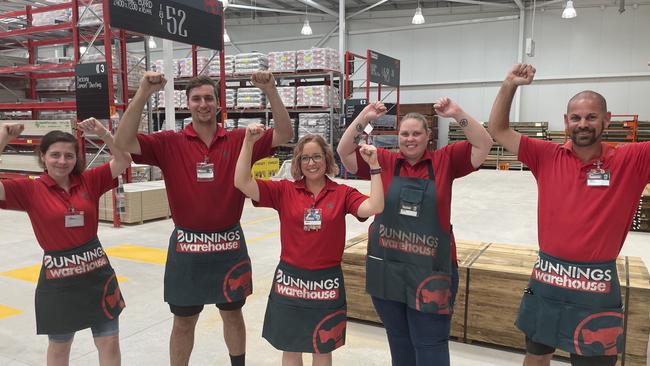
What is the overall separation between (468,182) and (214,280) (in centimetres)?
1270

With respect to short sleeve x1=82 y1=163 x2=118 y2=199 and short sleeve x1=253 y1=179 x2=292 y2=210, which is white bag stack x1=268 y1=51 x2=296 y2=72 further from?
short sleeve x1=253 y1=179 x2=292 y2=210

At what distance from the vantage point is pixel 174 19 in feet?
23.9

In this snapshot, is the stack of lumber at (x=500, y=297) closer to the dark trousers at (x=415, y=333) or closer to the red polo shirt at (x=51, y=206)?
the dark trousers at (x=415, y=333)

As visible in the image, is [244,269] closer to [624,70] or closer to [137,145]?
[137,145]

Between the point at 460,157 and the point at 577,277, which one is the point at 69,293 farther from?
the point at 577,277

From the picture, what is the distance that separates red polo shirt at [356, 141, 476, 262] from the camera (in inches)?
95.7

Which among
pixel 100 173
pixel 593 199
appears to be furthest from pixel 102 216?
pixel 593 199

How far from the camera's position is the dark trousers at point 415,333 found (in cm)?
239

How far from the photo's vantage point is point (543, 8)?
1906cm

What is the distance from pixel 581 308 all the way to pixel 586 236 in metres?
0.33

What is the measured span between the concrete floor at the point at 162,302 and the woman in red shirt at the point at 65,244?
41.7 inches

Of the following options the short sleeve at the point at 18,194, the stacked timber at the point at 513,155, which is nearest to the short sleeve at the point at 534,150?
the short sleeve at the point at 18,194

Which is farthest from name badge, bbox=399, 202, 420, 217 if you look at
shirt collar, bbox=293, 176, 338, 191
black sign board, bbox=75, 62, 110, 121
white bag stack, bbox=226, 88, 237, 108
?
white bag stack, bbox=226, 88, 237, 108

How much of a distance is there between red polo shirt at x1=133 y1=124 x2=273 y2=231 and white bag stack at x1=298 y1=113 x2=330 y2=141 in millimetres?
11872
